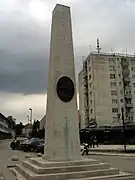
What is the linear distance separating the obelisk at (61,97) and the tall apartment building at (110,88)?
4524cm

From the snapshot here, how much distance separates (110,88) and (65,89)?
48.5 metres

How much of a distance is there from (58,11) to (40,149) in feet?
62.3

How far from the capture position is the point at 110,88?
192 feet

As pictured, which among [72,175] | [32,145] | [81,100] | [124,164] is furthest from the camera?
[81,100]

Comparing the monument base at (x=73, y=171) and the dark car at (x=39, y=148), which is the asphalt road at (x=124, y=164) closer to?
the monument base at (x=73, y=171)

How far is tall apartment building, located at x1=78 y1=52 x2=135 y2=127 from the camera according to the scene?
2239 inches

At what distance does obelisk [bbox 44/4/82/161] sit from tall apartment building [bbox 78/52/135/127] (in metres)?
45.2

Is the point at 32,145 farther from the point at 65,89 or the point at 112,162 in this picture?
the point at 65,89

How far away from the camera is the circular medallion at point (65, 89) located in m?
11.0

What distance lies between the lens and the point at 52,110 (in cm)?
1072

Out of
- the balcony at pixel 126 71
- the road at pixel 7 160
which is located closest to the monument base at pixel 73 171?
the road at pixel 7 160

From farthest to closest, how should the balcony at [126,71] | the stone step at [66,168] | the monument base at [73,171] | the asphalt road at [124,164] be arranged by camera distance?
the balcony at [126,71] < the asphalt road at [124,164] < the stone step at [66,168] < the monument base at [73,171]

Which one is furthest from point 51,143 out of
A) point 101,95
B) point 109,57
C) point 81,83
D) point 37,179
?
point 81,83

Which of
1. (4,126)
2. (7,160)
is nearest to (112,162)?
(7,160)
